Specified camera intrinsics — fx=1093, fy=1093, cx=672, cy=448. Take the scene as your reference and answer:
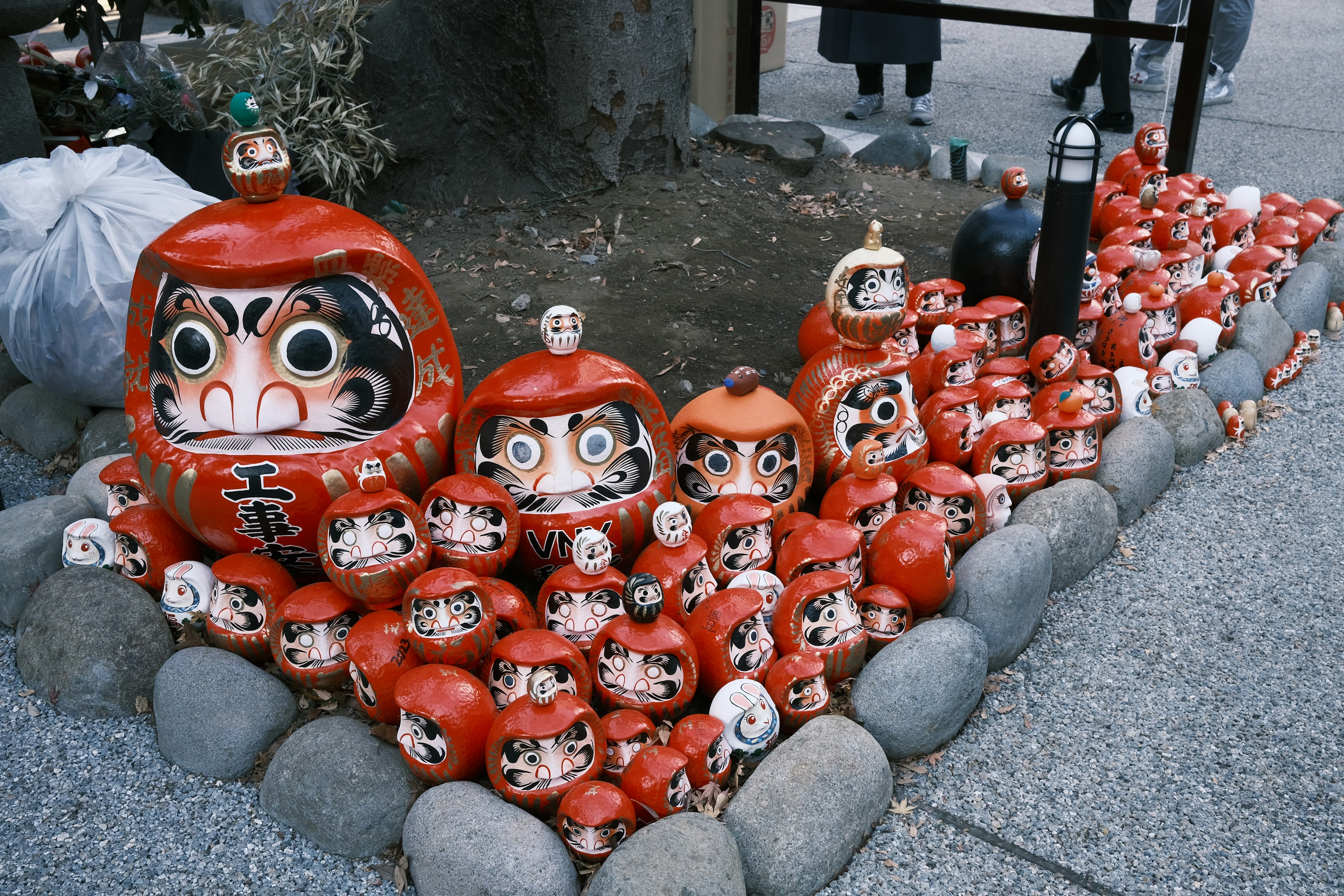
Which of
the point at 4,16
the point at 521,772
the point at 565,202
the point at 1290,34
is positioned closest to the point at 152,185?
the point at 4,16

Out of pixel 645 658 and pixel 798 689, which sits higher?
pixel 645 658

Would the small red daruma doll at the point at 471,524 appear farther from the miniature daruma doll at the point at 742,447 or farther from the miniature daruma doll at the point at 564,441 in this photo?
the miniature daruma doll at the point at 742,447

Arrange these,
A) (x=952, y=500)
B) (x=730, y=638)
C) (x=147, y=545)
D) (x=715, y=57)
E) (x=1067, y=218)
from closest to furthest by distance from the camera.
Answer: (x=730, y=638), (x=147, y=545), (x=952, y=500), (x=1067, y=218), (x=715, y=57)

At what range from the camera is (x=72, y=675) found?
286 centimetres

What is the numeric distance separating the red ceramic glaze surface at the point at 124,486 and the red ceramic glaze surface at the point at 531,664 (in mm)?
1257

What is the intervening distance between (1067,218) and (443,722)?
2.69 metres

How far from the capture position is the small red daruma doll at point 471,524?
275 cm

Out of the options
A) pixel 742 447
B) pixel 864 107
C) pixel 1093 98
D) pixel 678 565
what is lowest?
pixel 1093 98

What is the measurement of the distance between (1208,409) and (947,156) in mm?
2702

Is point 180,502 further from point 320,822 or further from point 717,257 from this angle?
point 717,257

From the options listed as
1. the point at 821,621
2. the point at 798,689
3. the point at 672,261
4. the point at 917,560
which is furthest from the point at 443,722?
the point at 672,261

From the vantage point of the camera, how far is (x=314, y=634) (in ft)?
8.88

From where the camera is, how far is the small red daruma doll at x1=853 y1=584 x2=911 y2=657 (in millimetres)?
2893

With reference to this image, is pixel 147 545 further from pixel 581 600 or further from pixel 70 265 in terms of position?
pixel 70 265
